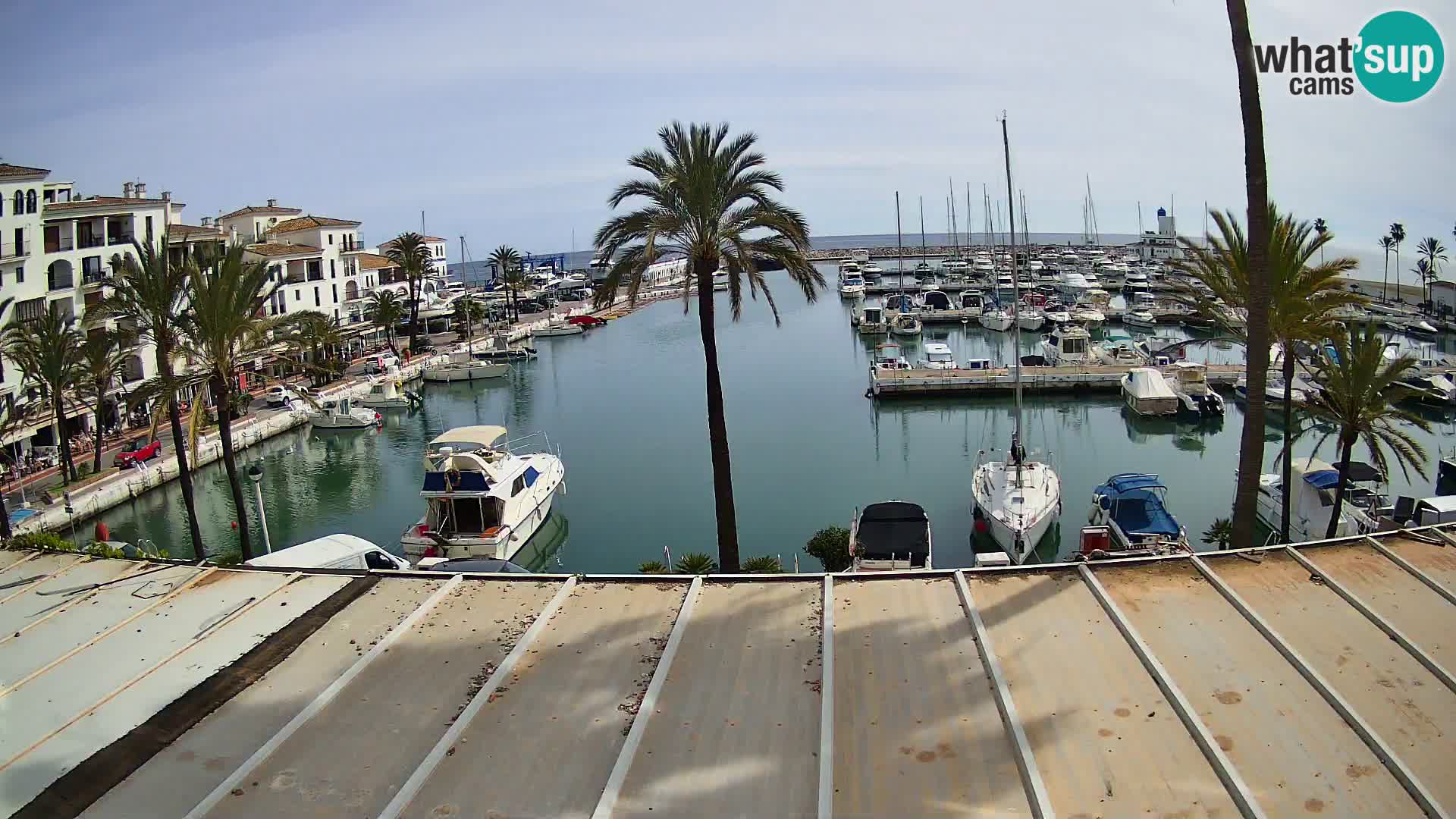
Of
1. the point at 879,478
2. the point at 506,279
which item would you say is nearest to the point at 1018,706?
the point at 879,478

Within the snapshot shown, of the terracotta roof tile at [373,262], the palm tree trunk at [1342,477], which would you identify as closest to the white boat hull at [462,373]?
the terracotta roof tile at [373,262]

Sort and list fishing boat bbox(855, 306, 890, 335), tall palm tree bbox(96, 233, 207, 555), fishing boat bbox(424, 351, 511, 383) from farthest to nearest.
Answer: fishing boat bbox(855, 306, 890, 335) → fishing boat bbox(424, 351, 511, 383) → tall palm tree bbox(96, 233, 207, 555)

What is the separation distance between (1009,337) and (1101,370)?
73.3ft

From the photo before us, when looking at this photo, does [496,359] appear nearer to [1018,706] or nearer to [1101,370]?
[1101,370]

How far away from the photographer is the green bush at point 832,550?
74.2 ft

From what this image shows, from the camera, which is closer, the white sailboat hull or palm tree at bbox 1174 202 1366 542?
palm tree at bbox 1174 202 1366 542

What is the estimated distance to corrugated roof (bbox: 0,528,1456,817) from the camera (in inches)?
306

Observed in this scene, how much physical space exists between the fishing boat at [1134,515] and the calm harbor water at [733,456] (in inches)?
62.9

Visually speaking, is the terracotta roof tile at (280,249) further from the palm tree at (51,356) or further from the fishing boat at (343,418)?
the palm tree at (51,356)

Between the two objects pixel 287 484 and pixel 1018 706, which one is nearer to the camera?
pixel 1018 706

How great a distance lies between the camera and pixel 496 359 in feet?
214

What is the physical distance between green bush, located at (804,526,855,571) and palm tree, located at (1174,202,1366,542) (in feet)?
31.6

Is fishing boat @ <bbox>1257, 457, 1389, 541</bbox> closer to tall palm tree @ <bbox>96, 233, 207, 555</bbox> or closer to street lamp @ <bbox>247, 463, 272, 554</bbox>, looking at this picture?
street lamp @ <bbox>247, 463, 272, 554</bbox>

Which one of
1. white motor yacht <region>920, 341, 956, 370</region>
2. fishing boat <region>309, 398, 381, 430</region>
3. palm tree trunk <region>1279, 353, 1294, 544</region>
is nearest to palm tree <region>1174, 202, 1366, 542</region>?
palm tree trunk <region>1279, 353, 1294, 544</region>
